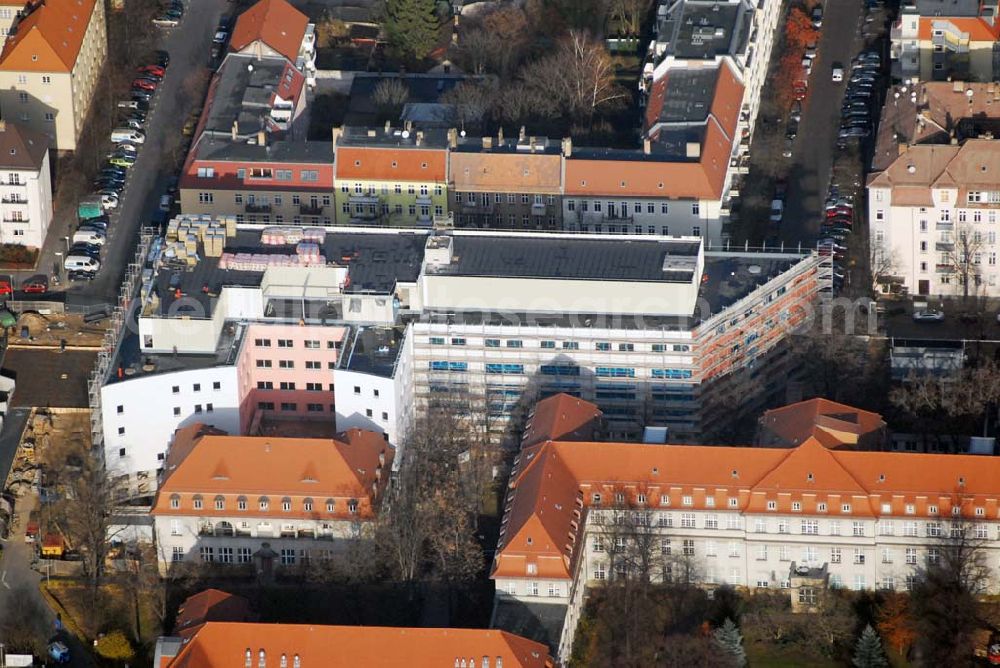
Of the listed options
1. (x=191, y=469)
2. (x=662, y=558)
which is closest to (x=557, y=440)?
(x=662, y=558)

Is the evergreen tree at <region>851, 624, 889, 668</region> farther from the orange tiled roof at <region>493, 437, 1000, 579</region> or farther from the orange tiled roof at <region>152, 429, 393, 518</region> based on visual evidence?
the orange tiled roof at <region>152, 429, 393, 518</region>

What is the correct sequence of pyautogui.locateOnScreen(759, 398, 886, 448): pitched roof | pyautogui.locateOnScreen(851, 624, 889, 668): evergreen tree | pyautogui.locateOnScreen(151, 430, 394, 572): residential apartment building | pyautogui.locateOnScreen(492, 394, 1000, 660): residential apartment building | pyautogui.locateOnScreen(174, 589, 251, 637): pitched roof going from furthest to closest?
pyautogui.locateOnScreen(759, 398, 886, 448): pitched roof
pyautogui.locateOnScreen(151, 430, 394, 572): residential apartment building
pyautogui.locateOnScreen(492, 394, 1000, 660): residential apartment building
pyautogui.locateOnScreen(174, 589, 251, 637): pitched roof
pyautogui.locateOnScreen(851, 624, 889, 668): evergreen tree

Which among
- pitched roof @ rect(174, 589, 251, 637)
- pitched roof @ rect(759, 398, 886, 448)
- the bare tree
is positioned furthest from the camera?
pitched roof @ rect(759, 398, 886, 448)

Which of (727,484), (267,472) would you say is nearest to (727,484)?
(727,484)

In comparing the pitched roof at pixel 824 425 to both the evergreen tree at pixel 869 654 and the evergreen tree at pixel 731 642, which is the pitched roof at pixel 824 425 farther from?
the evergreen tree at pixel 869 654

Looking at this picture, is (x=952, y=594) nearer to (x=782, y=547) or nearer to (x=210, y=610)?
(x=782, y=547)

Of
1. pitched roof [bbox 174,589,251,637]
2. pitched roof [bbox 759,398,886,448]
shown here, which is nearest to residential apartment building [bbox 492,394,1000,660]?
pitched roof [bbox 759,398,886,448]
